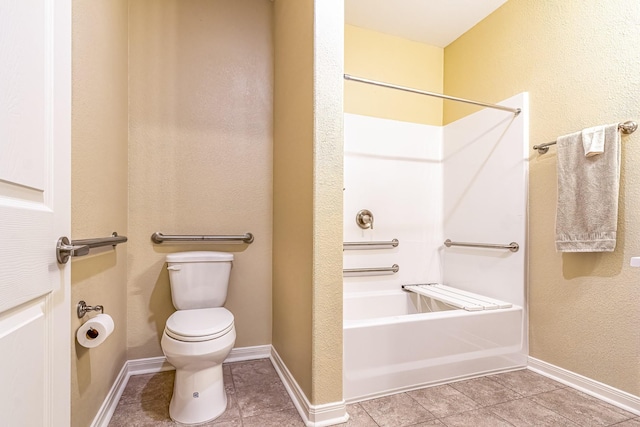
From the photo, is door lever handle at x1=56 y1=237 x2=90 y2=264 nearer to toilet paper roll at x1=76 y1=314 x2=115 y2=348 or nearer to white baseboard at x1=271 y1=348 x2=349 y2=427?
toilet paper roll at x1=76 y1=314 x2=115 y2=348

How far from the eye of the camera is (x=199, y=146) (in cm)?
211

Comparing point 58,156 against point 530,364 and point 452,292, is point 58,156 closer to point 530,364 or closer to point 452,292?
point 452,292

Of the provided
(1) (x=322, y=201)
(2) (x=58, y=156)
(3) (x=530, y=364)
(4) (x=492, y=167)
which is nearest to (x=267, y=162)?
(1) (x=322, y=201)

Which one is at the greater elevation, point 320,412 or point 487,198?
point 487,198

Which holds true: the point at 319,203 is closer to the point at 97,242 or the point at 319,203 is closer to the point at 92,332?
the point at 97,242

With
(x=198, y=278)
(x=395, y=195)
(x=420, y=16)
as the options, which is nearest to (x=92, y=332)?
(x=198, y=278)

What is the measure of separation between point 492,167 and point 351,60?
146 cm

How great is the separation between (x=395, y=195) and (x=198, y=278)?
1.73 m

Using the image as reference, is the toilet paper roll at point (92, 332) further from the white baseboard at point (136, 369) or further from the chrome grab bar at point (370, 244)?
the chrome grab bar at point (370, 244)

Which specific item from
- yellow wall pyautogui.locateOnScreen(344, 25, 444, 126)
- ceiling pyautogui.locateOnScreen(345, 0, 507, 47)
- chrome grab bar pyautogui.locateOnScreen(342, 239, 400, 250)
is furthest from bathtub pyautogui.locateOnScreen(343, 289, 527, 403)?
ceiling pyautogui.locateOnScreen(345, 0, 507, 47)

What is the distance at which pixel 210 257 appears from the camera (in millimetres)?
1946

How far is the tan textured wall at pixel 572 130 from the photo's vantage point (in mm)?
1608

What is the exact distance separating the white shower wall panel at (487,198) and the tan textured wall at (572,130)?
0.08m

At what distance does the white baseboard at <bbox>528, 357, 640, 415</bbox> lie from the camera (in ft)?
5.16
